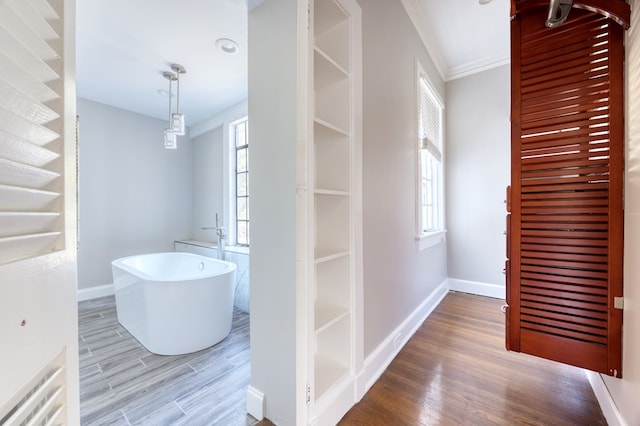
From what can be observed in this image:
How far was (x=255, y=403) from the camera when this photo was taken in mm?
1398

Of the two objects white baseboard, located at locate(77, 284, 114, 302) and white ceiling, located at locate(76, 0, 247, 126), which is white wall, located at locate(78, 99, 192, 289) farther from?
white ceiling, located at locate(76, 0, 247, 126)

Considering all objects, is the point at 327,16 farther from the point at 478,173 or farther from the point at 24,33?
the point at 478,173

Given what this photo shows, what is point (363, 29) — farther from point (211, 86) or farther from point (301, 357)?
point (211, 86)

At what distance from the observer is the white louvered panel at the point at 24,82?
0.36 m

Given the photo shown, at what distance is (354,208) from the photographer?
59.0 inches

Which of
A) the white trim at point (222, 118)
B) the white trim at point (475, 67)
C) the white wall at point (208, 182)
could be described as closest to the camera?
the white trim at point (475, 67)

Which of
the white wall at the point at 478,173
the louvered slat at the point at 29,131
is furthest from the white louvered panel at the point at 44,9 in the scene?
the white wall at the point at 478,173

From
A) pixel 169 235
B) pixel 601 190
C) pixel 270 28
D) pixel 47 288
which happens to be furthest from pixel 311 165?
pixel 169 235

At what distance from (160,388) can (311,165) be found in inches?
69.8

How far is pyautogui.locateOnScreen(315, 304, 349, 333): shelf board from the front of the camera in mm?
1289

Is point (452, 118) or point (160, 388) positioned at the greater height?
point (452, 118)

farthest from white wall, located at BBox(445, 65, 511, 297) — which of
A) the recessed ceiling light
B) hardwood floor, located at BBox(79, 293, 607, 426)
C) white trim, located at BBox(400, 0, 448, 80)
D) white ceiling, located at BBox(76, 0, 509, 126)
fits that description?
the recessed ceiling light

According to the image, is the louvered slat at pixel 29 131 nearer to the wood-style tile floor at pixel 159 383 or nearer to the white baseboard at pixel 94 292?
the wood-style tile floor at pixel 159 383

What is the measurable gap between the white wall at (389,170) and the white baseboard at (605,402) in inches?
45.0
